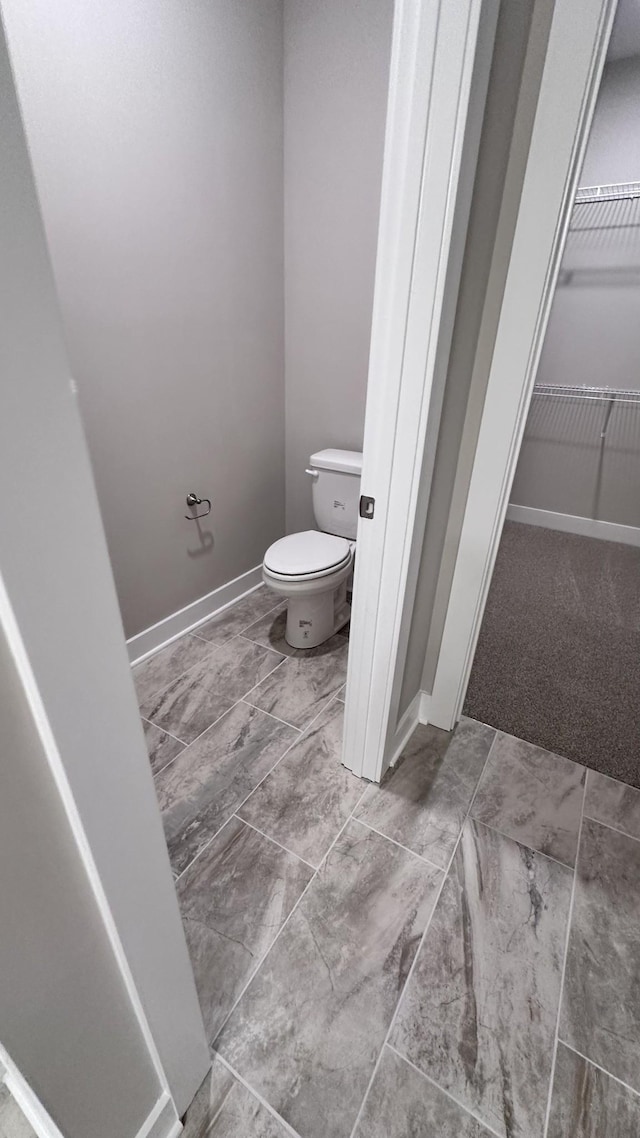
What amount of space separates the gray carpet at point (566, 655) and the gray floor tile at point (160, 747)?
106 centimetres

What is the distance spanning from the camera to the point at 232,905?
3.93ft

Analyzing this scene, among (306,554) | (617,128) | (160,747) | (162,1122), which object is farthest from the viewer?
(617,128)

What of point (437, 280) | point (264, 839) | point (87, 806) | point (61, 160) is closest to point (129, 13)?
point (61, 160)

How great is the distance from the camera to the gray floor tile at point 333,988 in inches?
36.1

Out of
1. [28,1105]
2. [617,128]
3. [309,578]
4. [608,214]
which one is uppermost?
[617,128]

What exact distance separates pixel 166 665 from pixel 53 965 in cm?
150

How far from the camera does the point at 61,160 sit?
136 centimetres

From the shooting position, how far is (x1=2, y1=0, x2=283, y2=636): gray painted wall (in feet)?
4.45

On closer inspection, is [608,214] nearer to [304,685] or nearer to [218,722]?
[304,685]

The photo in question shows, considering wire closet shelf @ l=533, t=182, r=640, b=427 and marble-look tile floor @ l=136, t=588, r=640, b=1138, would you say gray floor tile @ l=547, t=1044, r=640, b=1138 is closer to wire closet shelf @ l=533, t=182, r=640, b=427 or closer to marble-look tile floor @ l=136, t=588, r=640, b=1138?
marble-look tile floor @ l=136, t=588, r=640, b=1138

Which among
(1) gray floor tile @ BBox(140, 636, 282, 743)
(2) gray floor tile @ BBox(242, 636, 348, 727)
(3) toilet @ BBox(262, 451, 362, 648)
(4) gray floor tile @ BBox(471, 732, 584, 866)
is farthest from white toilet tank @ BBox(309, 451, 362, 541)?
(4) gray floor tile @ BBox(471, 732, 584, 866)

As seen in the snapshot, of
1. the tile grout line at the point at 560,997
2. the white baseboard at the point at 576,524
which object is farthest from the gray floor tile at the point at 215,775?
the white baseboard at the point at 576,524

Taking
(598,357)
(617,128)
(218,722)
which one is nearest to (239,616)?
(218,722)

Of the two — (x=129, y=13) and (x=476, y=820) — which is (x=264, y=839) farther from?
(x=129, y=13)
